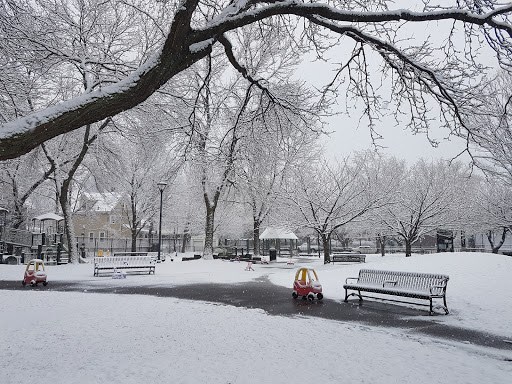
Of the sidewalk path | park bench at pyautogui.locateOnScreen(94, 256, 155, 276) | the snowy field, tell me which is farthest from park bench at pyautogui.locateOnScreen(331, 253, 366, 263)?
the snowy field

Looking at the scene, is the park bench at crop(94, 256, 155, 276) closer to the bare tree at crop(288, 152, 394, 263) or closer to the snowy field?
the snowy field

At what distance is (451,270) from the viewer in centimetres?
1323

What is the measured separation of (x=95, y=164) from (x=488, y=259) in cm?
2226

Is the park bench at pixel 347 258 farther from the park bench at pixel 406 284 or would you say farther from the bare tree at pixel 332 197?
the park bench at pixel 406 284

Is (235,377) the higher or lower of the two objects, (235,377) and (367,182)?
the lower

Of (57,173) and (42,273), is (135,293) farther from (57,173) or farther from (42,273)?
(57,173)

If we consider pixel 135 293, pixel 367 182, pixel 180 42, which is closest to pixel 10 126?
pixel 180 42

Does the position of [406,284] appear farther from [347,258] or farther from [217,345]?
[347,258]

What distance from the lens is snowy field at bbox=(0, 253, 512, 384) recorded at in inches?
197

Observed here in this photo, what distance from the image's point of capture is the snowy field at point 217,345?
5.00m

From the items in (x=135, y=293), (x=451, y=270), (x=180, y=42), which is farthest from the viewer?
(x=451, y=270)

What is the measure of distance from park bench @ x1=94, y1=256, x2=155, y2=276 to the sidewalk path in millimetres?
2434

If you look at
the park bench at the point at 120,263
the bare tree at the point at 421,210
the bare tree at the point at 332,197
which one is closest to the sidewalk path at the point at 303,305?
the park bench at the point at 120,263

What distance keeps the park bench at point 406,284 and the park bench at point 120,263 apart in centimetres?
1062
